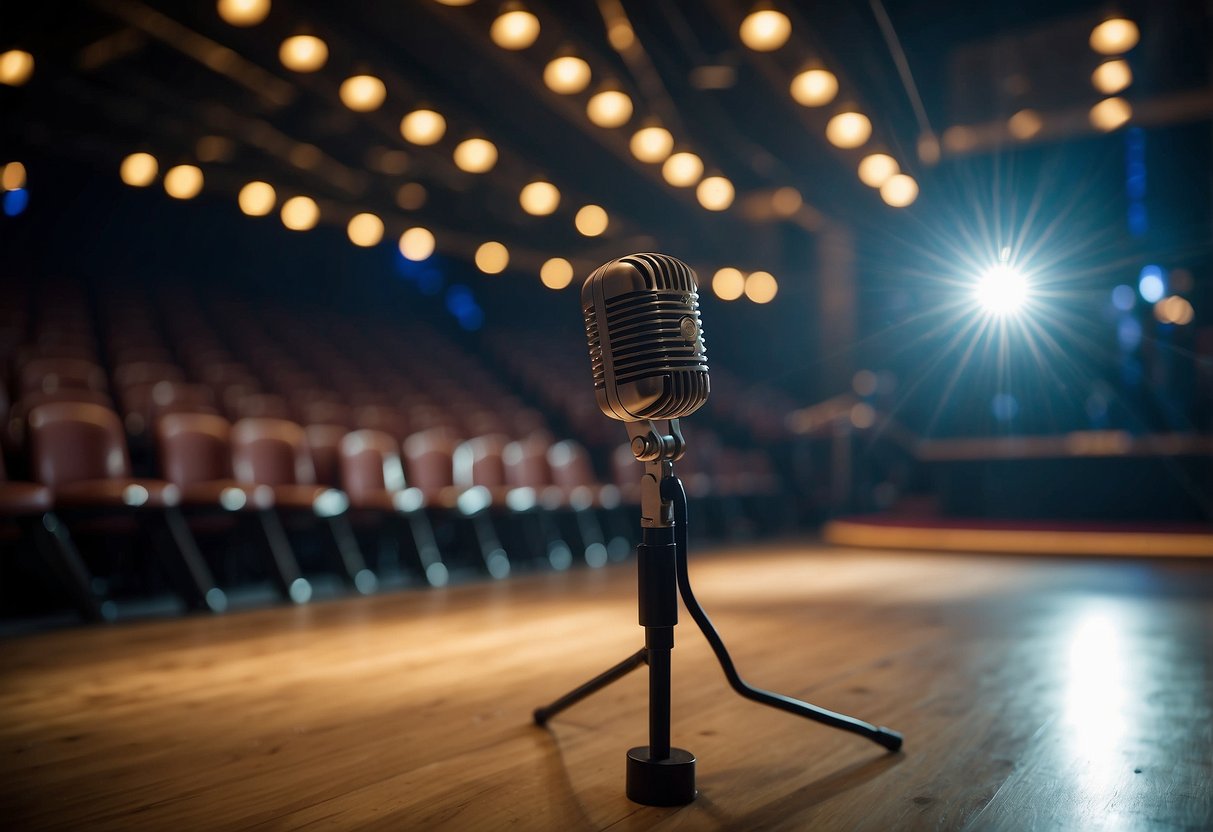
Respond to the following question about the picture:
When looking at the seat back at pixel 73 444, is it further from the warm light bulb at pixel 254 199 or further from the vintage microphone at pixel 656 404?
the warm light bulb at pixel 254 199

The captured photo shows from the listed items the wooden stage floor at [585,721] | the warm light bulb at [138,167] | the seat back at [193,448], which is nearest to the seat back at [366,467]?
the seat back at [193,448]

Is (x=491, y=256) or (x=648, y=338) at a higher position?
Answer: (x=491, y=256)

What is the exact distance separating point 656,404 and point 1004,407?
6.09 metres

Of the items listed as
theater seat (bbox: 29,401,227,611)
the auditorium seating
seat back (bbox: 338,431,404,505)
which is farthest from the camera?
seat back (bbox: 338,431,404,505)

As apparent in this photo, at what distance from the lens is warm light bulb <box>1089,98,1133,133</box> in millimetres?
5973

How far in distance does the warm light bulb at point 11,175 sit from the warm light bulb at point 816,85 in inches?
198

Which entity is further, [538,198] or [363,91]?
[538,198]

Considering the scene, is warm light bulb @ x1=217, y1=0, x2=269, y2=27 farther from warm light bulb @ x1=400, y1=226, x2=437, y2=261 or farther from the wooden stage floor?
warm light bulb @ x1=400, y1=226, x2=437, y2=261

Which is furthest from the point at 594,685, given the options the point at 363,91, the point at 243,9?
the point at 363,91

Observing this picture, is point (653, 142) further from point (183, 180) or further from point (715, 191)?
point (183, 180)

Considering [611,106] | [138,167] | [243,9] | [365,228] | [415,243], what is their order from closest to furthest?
1. [243,9]
2. [611,106]
3. [138,167]
4. [365,228]
5. [415,243]

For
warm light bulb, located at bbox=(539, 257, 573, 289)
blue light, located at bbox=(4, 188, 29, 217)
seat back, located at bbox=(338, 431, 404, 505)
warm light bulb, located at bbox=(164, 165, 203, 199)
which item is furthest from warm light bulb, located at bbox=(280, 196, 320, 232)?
seat back, located at bbox=(338, 431, 404, 505)

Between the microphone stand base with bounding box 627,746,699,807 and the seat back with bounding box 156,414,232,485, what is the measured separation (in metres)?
2.23

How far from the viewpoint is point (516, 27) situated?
4188 mm
